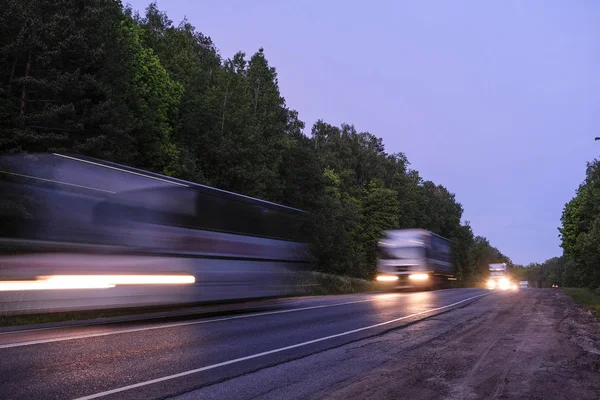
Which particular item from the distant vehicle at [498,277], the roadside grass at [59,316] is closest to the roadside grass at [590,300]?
the roadside grass at [59,316]

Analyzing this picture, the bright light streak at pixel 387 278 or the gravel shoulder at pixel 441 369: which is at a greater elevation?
the bright light streak at pixel 387 278

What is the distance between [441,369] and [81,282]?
783cm

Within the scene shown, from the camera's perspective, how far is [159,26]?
68.5 m

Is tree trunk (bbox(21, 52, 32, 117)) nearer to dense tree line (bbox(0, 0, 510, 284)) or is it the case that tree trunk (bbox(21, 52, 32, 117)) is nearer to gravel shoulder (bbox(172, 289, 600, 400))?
dense tree line (bbox(0, 0, 510, 284))

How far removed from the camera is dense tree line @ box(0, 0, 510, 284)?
30125mm

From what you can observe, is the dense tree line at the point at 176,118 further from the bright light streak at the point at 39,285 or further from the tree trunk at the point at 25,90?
the bright light streak at the point at 39,285

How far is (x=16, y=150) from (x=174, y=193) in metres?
15.2

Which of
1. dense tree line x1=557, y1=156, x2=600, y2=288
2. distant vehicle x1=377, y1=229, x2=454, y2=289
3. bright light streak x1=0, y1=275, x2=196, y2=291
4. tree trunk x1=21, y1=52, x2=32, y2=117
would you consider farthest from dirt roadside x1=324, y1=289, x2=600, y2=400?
dense tree line x1=557, y1=156, x2=600, y2=288

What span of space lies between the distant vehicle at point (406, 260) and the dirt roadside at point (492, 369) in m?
21.5

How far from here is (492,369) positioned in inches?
352

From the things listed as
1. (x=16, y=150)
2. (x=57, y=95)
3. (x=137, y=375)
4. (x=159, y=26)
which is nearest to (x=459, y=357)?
(x=137, y=375)

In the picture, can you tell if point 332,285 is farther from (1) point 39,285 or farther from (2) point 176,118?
(1) point 39,285

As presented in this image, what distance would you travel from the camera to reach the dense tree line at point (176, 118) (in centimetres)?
3012

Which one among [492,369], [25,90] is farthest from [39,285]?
[25,90]
